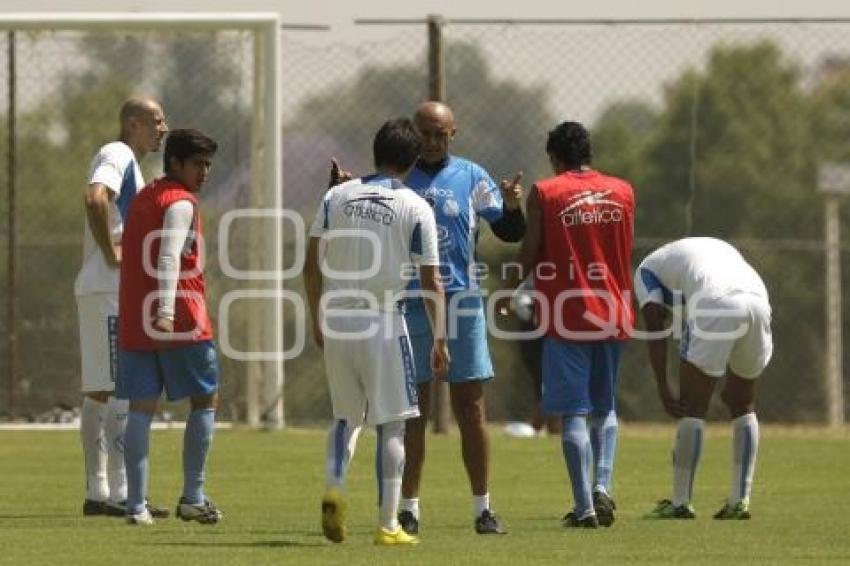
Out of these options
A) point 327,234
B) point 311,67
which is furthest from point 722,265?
point 311,67

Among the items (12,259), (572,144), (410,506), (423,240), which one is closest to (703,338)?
(572,144)

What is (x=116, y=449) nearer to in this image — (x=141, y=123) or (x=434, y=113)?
(x=141, y=123)

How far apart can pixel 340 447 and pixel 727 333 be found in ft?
8.89

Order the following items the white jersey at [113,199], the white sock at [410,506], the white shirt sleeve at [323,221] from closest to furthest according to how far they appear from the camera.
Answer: the white shirt sleeve at [323,221] → the white sock at [410,506] → the white jersey at [113,199]

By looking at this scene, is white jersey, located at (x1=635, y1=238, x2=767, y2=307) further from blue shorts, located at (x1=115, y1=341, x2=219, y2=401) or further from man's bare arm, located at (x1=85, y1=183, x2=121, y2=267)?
man's bare arm, located at (x1=85, y1=183, x2=121, y2=267)

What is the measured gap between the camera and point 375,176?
41.0ft

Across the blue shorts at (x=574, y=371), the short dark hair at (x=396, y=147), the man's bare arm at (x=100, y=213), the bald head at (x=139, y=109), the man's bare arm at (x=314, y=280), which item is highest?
the bald head at (x=139, y=109)

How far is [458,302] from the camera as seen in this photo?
43.2ft

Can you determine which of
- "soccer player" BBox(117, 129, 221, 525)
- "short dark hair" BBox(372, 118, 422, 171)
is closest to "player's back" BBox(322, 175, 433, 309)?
"short dark hair" BBox(372, 118, 422, 171)

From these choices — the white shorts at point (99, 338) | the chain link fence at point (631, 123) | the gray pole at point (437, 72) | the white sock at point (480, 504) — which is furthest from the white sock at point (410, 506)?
the chain link fence at point (631, 123)

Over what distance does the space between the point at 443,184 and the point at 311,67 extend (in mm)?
9278

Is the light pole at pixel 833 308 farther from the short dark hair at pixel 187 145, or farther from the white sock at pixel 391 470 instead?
the white sock at pixel 391 470

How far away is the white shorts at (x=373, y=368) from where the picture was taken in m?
12.4

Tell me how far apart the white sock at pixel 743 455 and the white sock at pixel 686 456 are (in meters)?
0.22
